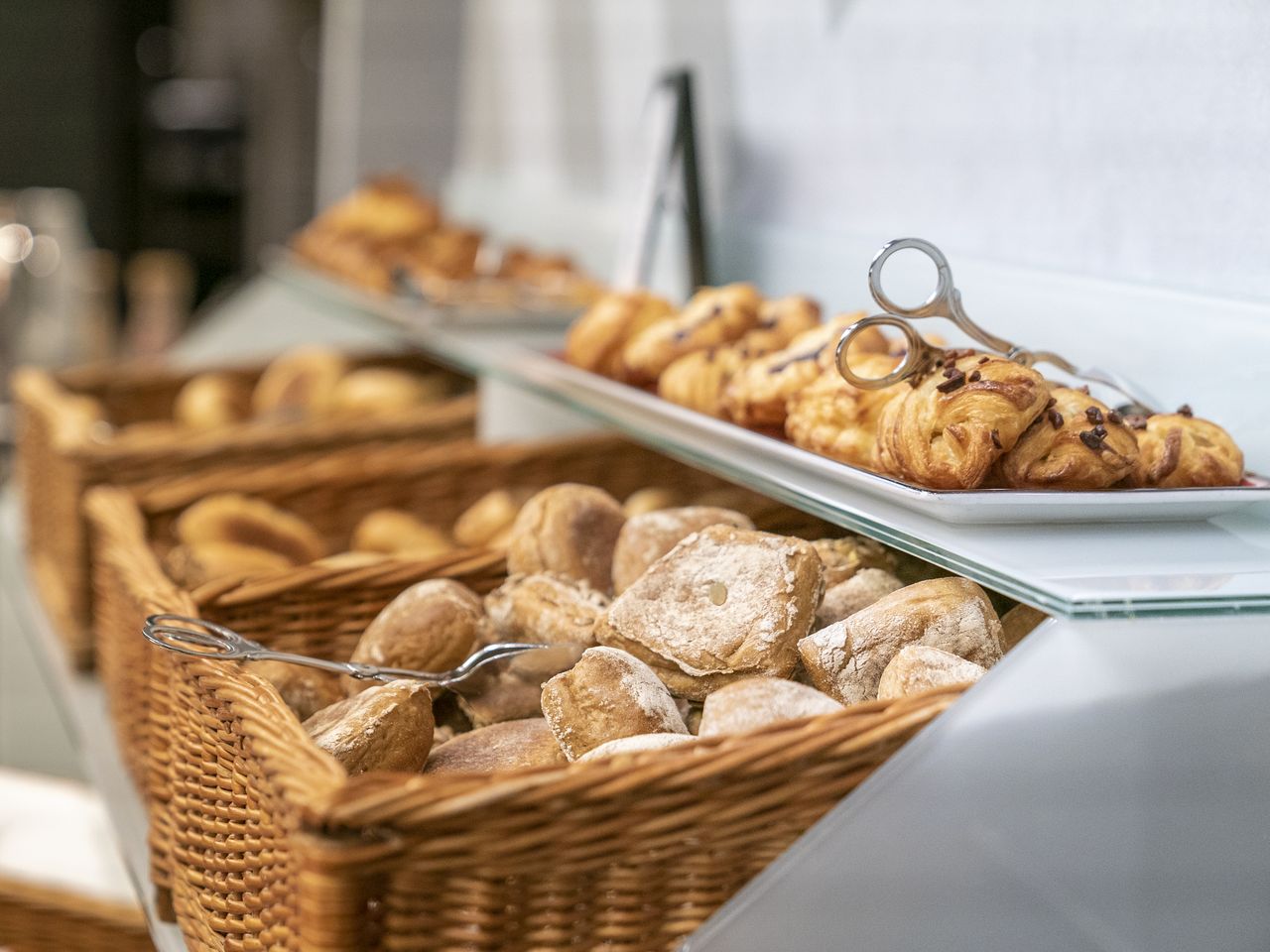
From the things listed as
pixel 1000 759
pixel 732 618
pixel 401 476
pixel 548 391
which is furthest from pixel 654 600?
pixel 401 476

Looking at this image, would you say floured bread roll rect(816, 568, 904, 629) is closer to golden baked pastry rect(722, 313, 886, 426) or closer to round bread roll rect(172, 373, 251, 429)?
golden baked pastry rect(722, 313, 886, 426)

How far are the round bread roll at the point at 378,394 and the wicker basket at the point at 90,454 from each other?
0.51 ft

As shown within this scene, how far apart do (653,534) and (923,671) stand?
0.33 metres

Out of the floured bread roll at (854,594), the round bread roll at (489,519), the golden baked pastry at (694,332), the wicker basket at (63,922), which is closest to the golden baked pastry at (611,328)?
the golden baked pastry at (694,332)

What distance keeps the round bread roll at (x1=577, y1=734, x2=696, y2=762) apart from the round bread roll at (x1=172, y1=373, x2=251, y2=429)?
1481 millimetres

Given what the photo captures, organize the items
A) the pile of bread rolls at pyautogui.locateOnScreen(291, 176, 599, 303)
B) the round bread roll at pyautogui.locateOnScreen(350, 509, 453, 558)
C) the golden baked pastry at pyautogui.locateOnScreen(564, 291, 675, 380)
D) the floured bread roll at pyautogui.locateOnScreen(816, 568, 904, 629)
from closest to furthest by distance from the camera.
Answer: the floured bread roll at pyautogui.locateOnScreen(816, 568, 904, 629) → the golden baked pastry at pyautogui.locateOnScreen(564, 291, 675, 380) → the round bread roll at pyautogui.locateOnScreen(350, 509, 453, 558) → the pile of bread rolls at pyautogui.locateOnScreen(291, 176, 599, 303)

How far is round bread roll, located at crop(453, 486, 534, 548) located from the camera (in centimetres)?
152

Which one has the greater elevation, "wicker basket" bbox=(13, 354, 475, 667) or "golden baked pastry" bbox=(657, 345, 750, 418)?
"golden baked pastry" bbox=(657, 345, 750, 418)

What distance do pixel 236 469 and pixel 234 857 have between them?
1.00 m

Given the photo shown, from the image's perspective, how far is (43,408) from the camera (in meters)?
1.98

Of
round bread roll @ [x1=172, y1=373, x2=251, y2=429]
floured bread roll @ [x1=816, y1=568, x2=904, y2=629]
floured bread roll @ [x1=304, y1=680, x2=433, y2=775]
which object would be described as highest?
floured bread roll @ [x1=816, y1=568, x2=904, y2=629]

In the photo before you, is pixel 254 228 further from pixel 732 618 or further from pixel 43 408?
pixel 732 618

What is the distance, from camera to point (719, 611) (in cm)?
92

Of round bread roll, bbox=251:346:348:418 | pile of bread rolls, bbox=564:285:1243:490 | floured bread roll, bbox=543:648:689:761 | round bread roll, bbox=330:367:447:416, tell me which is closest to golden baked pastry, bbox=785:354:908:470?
pile of bread rolls, bbox=564:285:1243:490
